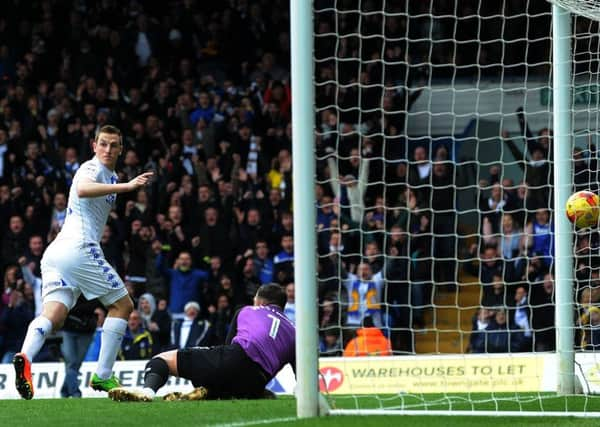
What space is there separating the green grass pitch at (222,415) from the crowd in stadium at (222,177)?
4854 millimetres

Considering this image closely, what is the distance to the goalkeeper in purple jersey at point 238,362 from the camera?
9.55 metres

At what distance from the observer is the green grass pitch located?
7.36 meters

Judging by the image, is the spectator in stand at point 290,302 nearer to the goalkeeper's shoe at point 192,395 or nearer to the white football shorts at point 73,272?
the goalkeeper's shoe at point 192,395

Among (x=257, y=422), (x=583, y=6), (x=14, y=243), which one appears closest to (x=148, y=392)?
(x=257, y=422)

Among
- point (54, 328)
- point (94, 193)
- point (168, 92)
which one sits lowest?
point (54, 328)

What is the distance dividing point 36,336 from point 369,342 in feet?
19.2

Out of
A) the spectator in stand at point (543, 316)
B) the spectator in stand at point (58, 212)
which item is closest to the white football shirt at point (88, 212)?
the spectator in stand at point (543, 316)

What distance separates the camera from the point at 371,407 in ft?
28.6

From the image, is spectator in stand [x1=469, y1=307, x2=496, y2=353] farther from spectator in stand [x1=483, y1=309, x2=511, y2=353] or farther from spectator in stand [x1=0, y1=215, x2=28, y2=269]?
spectator in stand [x1=0, y1=215, x2=28, y2=269]

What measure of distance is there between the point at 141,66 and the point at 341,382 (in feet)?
30.1

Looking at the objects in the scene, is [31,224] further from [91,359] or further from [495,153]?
[495,153]

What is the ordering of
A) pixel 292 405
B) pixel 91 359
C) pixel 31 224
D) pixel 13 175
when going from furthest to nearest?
pixel 13 175
pixel 31 224
pixel 91 359
pixel 292 405

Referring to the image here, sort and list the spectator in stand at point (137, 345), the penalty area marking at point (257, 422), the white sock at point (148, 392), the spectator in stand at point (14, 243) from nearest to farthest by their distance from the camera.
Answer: the penalty area marking at point (257, 422), the white sock at point (148, 392), the spectator in stand at point (137, 345), the spectator in stand at point (14, 243)

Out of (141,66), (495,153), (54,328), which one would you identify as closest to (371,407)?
(54,328)
